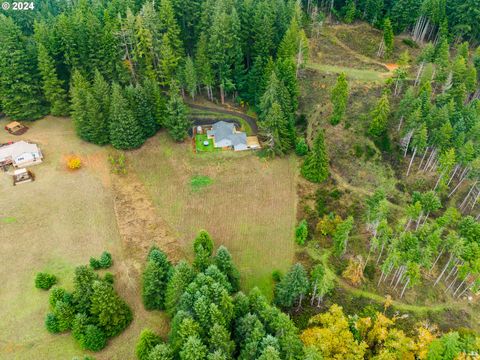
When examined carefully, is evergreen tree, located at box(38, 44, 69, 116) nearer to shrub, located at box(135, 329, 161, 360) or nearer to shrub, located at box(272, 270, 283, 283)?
shrub, located at box(135, 329, 161, 360)

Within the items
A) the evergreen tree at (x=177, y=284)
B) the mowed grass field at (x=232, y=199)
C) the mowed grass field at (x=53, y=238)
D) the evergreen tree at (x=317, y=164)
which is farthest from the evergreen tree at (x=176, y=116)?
the evergreen tree at (x=177, y=284)

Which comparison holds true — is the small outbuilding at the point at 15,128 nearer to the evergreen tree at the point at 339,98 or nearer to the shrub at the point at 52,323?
the shrub at the point at 52,323

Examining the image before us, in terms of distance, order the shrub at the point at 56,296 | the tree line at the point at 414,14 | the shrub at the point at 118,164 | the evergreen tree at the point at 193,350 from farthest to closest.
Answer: the tree line at the point at 414,14 → the shrub at the point at 118,164 → the shrub at the point at 56,296 → the evergreen tree at the point at 193,350

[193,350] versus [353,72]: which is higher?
[353,72]

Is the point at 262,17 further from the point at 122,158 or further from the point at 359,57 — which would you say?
the point at 122,158

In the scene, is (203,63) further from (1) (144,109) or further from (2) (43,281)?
(2) (43,281)

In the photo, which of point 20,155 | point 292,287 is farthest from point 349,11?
point 20,155
